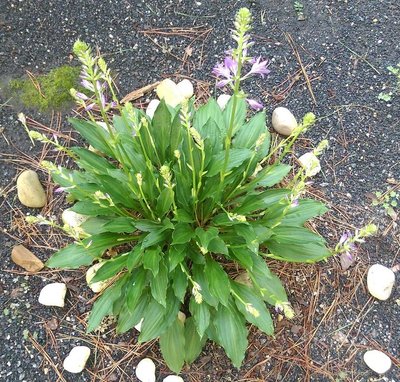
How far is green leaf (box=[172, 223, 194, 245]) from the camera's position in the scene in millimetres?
2340

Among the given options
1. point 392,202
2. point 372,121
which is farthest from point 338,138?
point 392,202

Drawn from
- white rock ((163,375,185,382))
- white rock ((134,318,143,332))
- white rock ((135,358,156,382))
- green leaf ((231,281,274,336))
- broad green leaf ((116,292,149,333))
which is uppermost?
broad green leaf ((116,292,149,333))

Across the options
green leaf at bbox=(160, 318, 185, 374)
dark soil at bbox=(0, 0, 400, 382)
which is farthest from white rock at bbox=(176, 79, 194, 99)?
green leaf at bbox=(160, 318, 185, 374)

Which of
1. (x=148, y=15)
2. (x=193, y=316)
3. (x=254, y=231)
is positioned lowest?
(x=193, y=316)

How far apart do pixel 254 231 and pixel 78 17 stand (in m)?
2.18

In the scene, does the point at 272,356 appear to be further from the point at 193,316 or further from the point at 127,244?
the point at 127,244

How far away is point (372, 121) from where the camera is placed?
11.0 ft

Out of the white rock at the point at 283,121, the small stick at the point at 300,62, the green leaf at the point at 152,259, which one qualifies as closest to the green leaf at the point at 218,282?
the green leaf at the point at 152,259

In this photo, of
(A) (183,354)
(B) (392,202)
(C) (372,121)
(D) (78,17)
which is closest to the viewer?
(A) (183,354)

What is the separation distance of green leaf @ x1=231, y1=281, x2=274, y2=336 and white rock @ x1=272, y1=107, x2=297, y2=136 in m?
1.11

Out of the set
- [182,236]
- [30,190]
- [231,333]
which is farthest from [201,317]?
[30,190]

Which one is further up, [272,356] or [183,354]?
[183,354]

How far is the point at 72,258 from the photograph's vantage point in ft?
8.28

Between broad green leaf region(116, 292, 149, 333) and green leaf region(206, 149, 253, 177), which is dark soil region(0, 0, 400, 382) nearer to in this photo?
broad green leaf region(116, 292, 149, 333)
